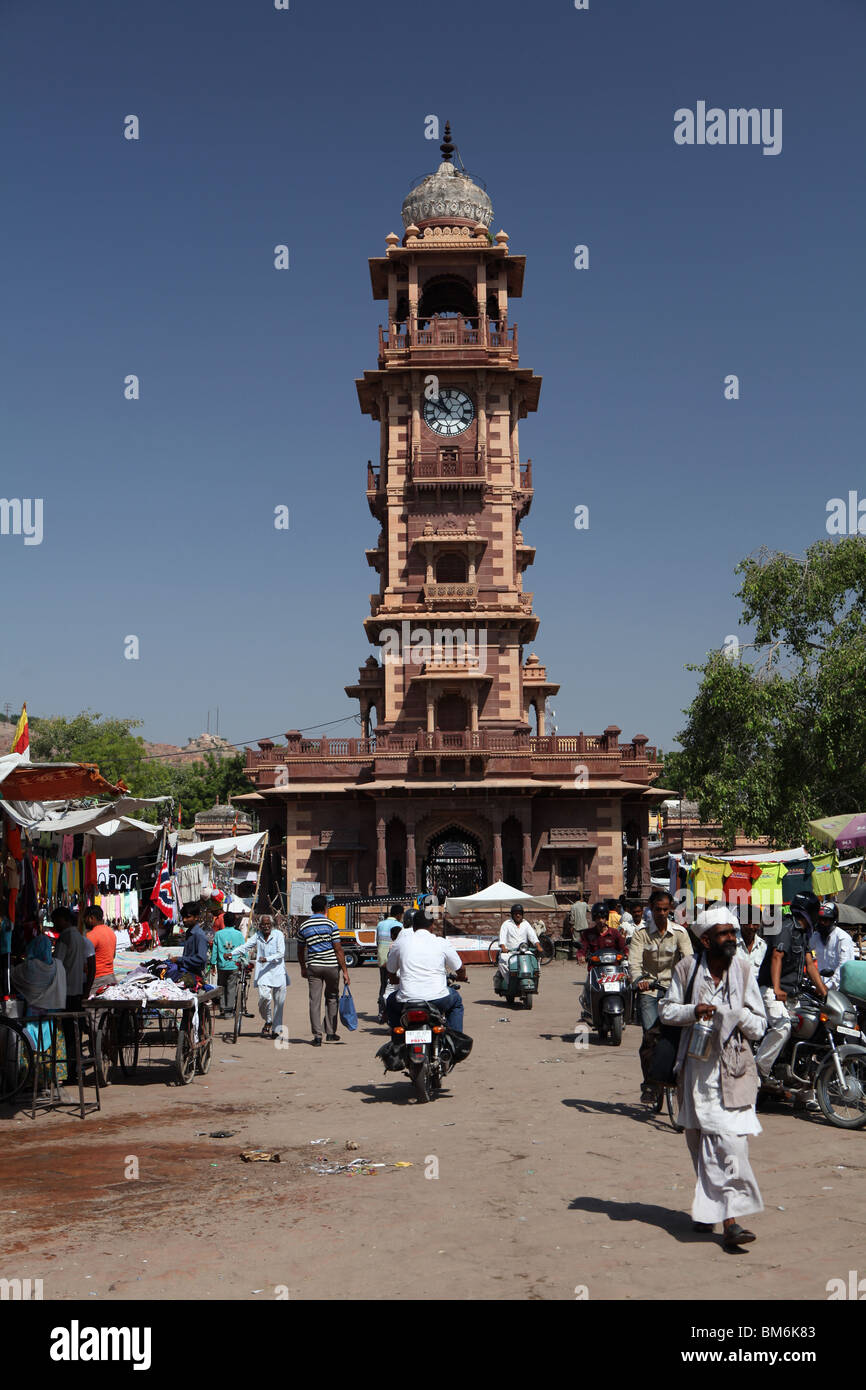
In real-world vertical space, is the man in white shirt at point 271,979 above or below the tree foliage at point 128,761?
below

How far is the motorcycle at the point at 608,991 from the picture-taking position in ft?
46.8

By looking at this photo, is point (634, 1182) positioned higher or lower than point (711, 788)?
lower

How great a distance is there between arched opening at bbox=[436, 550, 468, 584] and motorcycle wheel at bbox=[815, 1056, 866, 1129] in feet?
112

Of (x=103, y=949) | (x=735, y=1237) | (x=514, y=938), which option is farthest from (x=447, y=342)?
(x=735, y=1237)

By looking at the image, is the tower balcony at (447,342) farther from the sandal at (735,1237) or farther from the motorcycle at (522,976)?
the sandal at (735,1237)

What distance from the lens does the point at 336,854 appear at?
40.4 m

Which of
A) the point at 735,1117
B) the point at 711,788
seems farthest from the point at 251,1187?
the point at 711,788

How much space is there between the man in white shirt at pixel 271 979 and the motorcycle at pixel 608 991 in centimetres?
395

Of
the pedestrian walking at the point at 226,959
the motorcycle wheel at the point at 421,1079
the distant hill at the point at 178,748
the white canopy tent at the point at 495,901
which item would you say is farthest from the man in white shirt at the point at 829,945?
the distant hill at the point at 178,748

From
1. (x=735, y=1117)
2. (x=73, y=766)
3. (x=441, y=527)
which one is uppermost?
(x=441, y=527)

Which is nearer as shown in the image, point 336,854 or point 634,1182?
point 634,1182

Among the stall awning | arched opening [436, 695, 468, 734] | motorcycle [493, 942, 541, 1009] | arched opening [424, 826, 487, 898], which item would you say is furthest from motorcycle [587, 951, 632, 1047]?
arched opening [436, 695, 468, 734]
